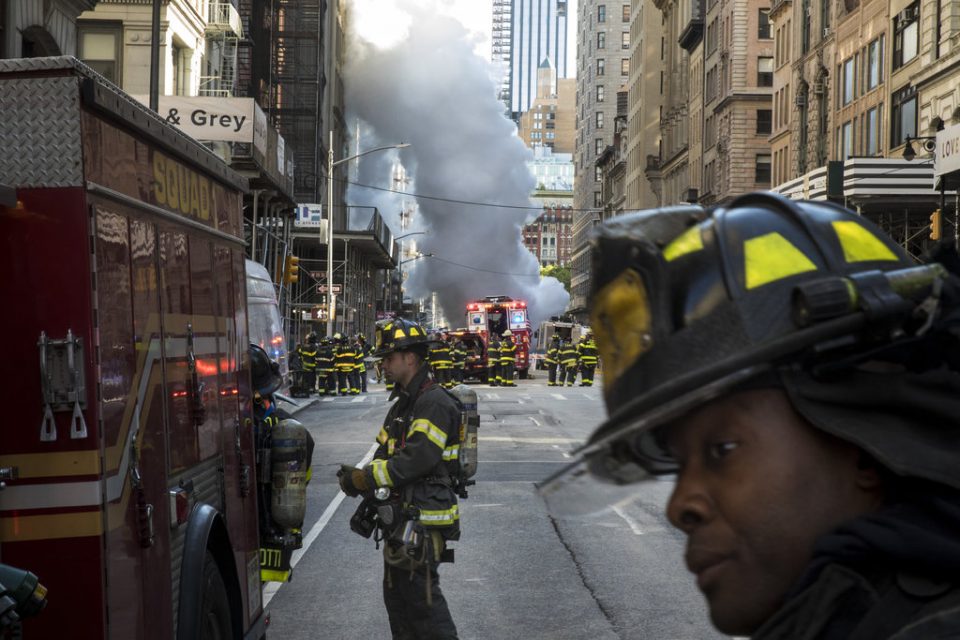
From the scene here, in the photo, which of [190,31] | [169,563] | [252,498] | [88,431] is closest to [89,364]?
[88,431]

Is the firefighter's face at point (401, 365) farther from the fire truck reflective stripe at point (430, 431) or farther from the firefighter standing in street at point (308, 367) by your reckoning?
the firefighter standing in street at point (308, 367)

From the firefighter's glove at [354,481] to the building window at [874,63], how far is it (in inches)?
1437

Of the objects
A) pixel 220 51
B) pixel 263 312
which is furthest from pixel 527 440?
pixel 220 51

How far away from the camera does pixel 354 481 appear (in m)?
6.80

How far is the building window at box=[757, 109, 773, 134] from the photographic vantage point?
6744 cm

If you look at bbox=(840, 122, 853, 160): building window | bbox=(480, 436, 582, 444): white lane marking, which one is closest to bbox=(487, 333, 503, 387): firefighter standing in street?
bbox=(840, 122, 853, 160): building window

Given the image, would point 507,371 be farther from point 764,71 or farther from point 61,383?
point 61,383

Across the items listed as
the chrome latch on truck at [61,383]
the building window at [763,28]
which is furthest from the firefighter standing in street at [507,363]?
the chrome latch on truck at [61,383]

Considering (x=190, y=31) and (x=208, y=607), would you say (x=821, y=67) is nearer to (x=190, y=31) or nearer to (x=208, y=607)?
(x=190, y=31)

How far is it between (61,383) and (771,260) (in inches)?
125

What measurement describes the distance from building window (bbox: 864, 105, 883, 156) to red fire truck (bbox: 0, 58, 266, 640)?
37389 mm

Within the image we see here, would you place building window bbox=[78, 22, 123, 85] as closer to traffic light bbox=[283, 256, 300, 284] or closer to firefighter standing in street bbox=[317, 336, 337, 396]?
traffic light bbox=[283, 256, 300, 284]

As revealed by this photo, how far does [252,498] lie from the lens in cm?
700

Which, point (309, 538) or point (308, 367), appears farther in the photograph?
point (308, 367)
